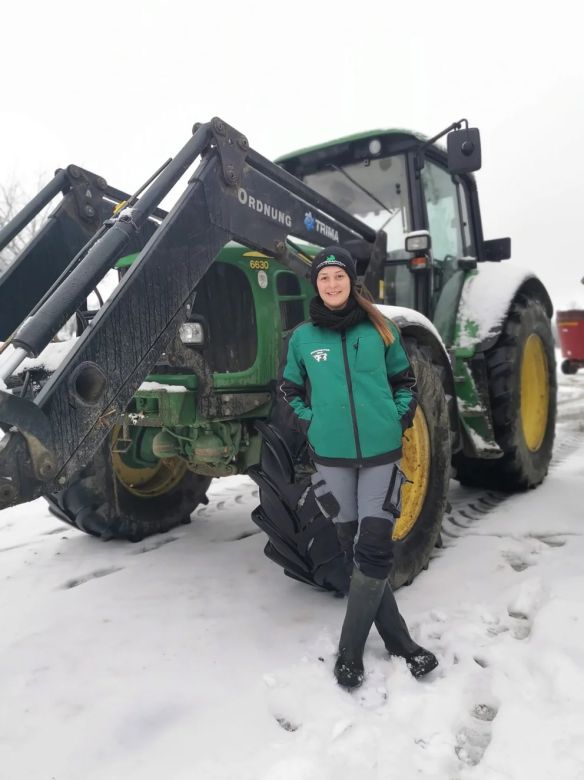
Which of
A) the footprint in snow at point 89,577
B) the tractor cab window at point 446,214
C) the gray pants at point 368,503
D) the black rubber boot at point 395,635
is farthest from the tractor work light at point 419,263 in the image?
the footprint in snow at point 89,577

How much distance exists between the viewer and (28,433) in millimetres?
1777

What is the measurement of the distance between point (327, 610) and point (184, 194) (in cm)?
185

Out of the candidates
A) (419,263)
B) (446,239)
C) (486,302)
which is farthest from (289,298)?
(446,239)

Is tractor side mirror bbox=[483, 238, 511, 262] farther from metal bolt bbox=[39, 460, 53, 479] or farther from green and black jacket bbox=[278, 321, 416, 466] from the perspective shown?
metal bolt bbox=[39, 460, 53, 479]

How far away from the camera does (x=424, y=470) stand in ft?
9.83

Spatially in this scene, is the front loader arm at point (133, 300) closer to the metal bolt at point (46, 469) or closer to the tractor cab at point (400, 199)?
the metal bolt at point (46, 469)

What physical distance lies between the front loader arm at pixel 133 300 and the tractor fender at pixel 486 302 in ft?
5.57

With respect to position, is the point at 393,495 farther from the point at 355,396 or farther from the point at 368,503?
the point at 355,396

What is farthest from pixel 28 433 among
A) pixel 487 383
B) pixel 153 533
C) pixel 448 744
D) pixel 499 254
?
pixel 499 254

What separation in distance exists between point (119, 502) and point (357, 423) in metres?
2.05

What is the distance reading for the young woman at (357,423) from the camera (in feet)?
7.00

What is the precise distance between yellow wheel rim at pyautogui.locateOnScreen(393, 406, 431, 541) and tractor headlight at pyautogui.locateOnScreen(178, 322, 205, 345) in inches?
43.1

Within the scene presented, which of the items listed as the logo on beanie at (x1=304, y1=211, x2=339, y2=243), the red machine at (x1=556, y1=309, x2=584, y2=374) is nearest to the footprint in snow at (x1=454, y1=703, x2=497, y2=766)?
the logo on beanie at (x1=304, y1=211, x2=339, y2=243)

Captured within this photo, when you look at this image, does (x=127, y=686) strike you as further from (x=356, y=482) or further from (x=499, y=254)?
(x=499, y=254)
